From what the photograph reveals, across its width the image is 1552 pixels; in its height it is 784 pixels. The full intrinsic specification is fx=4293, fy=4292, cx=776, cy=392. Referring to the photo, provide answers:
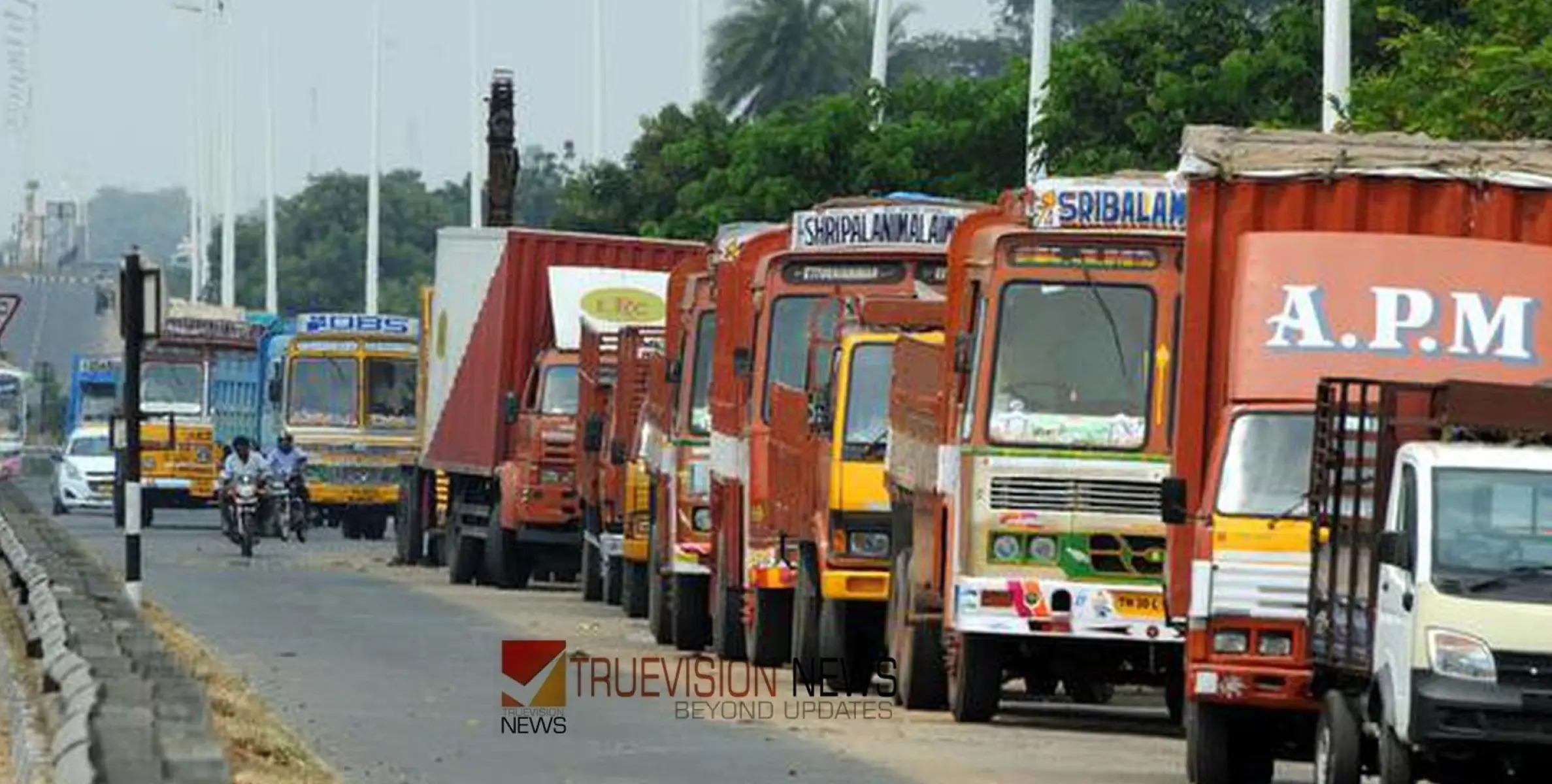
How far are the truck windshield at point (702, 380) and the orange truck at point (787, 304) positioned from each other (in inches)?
97.8

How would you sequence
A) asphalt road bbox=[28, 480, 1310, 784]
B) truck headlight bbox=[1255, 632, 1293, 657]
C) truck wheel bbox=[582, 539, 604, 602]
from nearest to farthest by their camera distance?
truck headlight bbox=[1255, 632, 1293, 657] → asphalt road bbox=[28, 480, 1310, 784] → truck wheel bbox=[582, 539, 604, 602]

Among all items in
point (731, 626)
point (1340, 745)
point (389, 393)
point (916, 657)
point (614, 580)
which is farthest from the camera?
point (389, 393)

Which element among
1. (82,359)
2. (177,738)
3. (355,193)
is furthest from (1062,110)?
(355,193)

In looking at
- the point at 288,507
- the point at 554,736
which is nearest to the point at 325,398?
the point at 288,507

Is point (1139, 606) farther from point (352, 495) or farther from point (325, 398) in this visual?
point (352, 495)

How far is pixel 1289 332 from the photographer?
66.5 feet

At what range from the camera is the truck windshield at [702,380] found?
32312mm

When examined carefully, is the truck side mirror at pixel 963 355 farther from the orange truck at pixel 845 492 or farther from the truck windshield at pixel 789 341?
the truck windshield at pixel 789 341

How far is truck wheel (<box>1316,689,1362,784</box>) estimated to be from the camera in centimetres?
1777

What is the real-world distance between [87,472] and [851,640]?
47.6 metres

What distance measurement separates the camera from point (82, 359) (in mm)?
81312

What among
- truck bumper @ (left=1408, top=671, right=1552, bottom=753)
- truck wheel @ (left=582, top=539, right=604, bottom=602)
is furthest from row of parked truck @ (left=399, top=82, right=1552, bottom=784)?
truck wheel @ (left=582, top=539, right=604, bottom=602)

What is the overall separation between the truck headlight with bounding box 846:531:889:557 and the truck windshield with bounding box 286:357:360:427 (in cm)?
3403

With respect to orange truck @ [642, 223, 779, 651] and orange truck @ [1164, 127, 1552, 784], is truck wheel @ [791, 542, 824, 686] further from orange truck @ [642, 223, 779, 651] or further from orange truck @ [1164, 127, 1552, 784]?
orange truck @ [1164, 127, 1552, 784]
